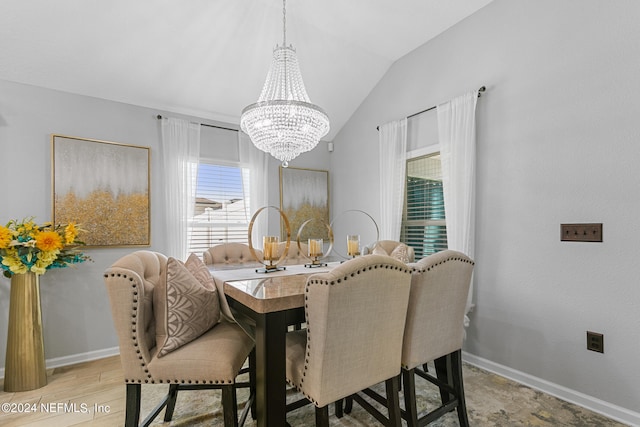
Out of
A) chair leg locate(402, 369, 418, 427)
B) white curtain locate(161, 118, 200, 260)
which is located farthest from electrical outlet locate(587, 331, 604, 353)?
white curtain locate(161, 118, 200, 260)

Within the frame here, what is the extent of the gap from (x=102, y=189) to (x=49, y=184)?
379mm

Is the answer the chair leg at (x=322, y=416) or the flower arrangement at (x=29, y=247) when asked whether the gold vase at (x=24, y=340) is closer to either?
the flower arrangement at (x=29, y=247)

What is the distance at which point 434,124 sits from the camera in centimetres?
293

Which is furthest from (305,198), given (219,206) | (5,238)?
(5,238)

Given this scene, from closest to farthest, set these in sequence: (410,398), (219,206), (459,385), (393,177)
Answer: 1. (410,398)
2. (459,385)
3. (393,177)
4. (219,206)

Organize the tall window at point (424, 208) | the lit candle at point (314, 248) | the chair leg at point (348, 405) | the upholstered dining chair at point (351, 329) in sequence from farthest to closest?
the tall window at point (424, 208), the lit candle at point (314, 248), the chair leg at point (348, 405), the upholstered dining chair at point (351, 329)

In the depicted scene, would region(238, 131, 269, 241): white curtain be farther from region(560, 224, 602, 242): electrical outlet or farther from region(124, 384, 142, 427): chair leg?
region(560, 224, 602, 242): electrical outlet

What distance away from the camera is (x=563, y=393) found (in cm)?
204

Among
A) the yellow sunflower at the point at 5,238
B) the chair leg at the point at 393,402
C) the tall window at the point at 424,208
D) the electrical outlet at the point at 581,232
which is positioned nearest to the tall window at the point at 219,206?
the yellow sunflower at the point at 5,238

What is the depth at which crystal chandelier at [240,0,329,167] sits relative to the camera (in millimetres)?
2104

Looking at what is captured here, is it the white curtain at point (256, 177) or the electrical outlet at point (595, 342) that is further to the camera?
the white curtain at point (256, 177)

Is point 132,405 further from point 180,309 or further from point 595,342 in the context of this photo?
point 595,342

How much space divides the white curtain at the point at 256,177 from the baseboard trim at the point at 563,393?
2.45m

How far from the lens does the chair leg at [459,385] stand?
1655 mm
